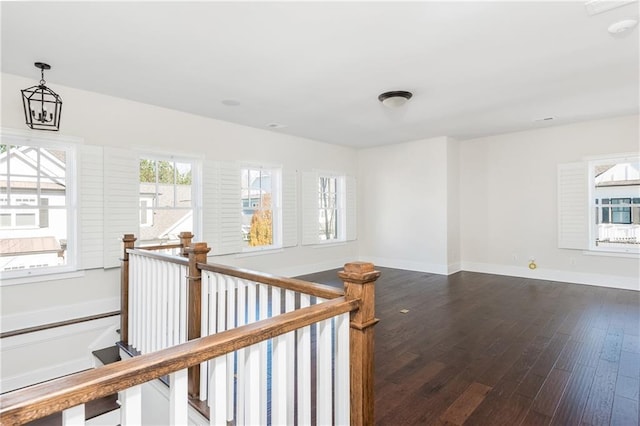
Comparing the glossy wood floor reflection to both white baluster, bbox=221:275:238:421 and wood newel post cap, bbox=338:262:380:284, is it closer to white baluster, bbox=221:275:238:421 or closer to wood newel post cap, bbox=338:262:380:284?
white baluster, bbox=221:275:238:421

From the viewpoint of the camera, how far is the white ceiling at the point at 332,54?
7.85 ft

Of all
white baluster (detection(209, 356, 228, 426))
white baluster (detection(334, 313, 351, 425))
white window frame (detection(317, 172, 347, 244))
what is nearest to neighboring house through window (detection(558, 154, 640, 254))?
white window frame (detection(317, 172, 347, 244))

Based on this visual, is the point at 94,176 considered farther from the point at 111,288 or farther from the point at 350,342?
the point at 350,342

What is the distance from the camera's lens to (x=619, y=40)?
2771 millimetres

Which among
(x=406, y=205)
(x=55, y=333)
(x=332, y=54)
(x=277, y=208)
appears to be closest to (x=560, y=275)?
(x=406, y=205)

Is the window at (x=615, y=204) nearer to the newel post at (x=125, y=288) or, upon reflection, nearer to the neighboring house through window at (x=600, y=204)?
the neighboring house through window at (x=600, y=204)

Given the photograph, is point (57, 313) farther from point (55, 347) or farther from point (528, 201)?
point (528, 201)

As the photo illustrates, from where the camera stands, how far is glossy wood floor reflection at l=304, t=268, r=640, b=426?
2158mm

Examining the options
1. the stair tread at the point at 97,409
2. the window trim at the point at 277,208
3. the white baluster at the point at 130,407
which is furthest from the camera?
the window trim at the point at 277,208

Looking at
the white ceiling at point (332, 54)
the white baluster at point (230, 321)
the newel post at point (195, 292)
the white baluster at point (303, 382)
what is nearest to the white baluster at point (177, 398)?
the white baluster at point (303, 382)

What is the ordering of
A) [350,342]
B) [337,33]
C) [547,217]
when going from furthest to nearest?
[547,217] → [337,33] → [350,342]

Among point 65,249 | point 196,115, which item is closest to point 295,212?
point 196,115

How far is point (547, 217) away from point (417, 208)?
2.18 metres

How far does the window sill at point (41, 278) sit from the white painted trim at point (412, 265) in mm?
5345
